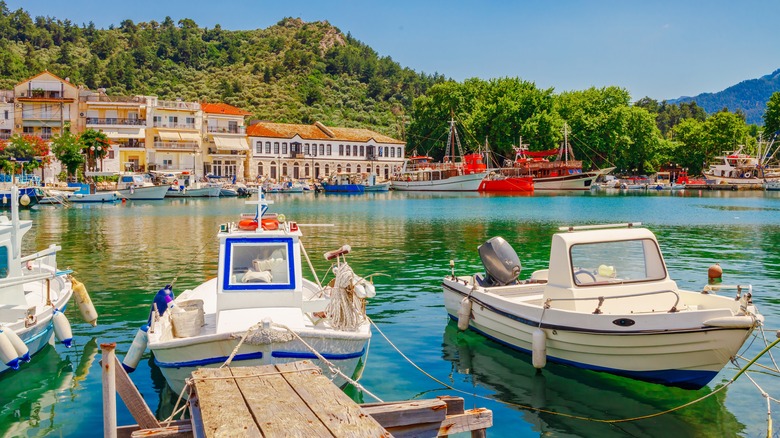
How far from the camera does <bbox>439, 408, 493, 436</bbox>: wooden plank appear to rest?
6887 mm

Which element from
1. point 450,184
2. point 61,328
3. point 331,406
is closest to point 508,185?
point 450,184

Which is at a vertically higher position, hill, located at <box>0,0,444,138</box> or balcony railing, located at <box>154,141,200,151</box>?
hill, located at <box>0,0,444,138</box>

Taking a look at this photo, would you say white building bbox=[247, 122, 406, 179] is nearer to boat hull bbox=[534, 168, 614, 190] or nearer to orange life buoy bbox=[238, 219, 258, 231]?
boat hull bbox=[534, 168, 614, 190]

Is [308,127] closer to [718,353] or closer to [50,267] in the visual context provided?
[50,267]

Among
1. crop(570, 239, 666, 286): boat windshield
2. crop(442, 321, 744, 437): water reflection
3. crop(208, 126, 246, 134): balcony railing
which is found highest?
crop(208, 126, 246, 134): balcony railing

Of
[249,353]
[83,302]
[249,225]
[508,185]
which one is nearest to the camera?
[249,353]

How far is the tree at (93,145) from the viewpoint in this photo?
7731cm

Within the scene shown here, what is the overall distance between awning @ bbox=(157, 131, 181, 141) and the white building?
39.1 ft

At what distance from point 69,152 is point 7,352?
71735 millimetres

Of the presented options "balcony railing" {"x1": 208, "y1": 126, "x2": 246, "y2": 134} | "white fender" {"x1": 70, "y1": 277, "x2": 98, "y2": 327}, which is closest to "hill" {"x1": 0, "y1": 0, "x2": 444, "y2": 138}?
"balcony railing" {"x1": 208, "y1": 126, "x2": 246, "y2": 134}

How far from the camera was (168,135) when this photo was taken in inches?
3706

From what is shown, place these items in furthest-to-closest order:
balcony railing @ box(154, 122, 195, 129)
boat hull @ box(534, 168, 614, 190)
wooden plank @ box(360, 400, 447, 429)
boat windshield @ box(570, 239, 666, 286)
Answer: boat hull @ box(534, 168, 614, 190)
balcony railing @ box(154, 122, 195, 129)
boat windshield @ box(570, 239, 666, 286)
wooden plank @ box(360, 400, 447, 429)

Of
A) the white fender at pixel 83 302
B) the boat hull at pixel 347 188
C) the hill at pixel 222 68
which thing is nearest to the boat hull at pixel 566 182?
the boat hull at pixel 347 188

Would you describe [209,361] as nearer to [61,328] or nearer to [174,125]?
[61,328]
